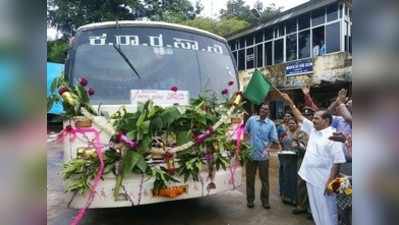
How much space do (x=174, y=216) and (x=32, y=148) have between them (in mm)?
4297

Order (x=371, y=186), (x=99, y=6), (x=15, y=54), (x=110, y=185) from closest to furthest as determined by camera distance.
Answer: (x=15, y=54)
(x=371, y=186)
(x=110, y=185)
(x=99, y=6)

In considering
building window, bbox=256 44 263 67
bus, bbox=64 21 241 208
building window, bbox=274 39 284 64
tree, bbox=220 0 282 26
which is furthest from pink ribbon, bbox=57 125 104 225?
tree, bbox=220 0 282 26

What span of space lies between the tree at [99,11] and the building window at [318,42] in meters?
8.70

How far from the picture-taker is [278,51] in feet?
59.6

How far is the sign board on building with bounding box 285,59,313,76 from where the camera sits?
15492 millimetres

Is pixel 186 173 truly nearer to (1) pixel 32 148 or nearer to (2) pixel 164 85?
(2) pixel 164 85

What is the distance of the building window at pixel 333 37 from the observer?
14.5m

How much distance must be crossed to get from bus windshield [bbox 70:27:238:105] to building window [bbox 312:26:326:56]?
11.0 metres

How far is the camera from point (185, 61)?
5.20 meters

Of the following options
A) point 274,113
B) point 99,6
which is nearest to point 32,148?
point 274,113

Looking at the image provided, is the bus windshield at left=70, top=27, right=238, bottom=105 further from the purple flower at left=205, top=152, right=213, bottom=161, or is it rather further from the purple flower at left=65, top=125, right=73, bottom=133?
the purple flower at left=205, top=152, right=213, bottom=161

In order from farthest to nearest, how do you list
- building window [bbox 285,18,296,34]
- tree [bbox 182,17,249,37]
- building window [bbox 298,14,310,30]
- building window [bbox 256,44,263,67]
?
tree [bbox 182,17,249,37] → building window [bbox 256,44,263,67] → building window [bbox 285,18,296,34] → building window [bbox 298,14,310,30]

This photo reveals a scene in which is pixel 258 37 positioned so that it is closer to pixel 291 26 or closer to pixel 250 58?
pixel 250 58

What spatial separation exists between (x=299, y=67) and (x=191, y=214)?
1202 cm
